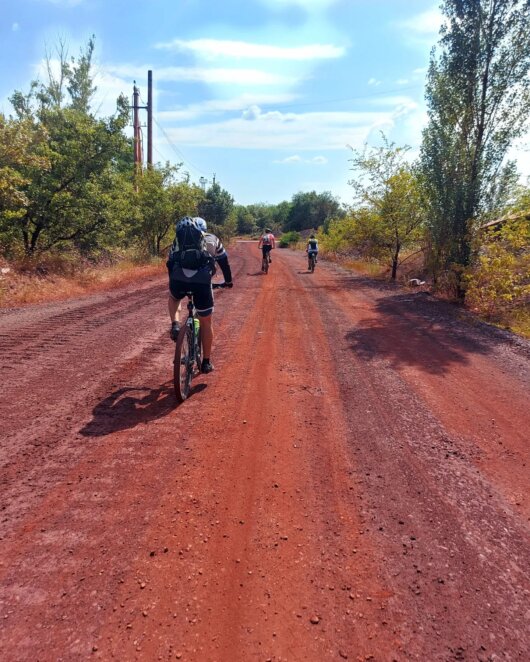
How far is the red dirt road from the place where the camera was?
6.29 ft

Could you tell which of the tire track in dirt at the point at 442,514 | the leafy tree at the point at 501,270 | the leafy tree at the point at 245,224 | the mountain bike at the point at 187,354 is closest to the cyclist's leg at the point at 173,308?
the mountain bike at the point at 187,354

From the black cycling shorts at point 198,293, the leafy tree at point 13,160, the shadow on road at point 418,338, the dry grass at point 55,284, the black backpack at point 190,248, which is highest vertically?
the leafy tree at point 13,160

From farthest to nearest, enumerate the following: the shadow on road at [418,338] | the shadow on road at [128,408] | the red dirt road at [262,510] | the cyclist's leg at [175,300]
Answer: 1. the shadow on road at [418,338]
2. the cyclist's leg at [175,300]
3. the shadow on road at [128,408]
4. the red dirt road at [262,510]

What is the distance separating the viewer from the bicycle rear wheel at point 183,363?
4.16 meters

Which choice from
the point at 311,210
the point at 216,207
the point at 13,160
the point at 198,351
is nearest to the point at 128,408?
the point at 198,351

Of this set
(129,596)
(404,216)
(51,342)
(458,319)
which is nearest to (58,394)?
(51,342)

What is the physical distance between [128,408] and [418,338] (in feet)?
17.4

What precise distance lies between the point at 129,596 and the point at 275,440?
5.94 ft

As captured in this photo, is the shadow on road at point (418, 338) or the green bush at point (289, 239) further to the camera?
the green bush at point (289, 239)

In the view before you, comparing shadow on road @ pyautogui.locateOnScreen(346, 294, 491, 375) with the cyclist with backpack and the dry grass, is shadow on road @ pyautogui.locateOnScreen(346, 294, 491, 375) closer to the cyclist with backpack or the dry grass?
the cyclist with backpack

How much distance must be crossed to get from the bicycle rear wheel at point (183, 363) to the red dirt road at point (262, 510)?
0.19 meters

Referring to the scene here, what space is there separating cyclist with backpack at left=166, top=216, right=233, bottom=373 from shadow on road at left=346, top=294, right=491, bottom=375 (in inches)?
110

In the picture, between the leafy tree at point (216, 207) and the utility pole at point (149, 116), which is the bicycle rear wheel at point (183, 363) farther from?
the leafy tree at point (216, 207)

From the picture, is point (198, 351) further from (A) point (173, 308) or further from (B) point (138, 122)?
(B) point (138, 122)
